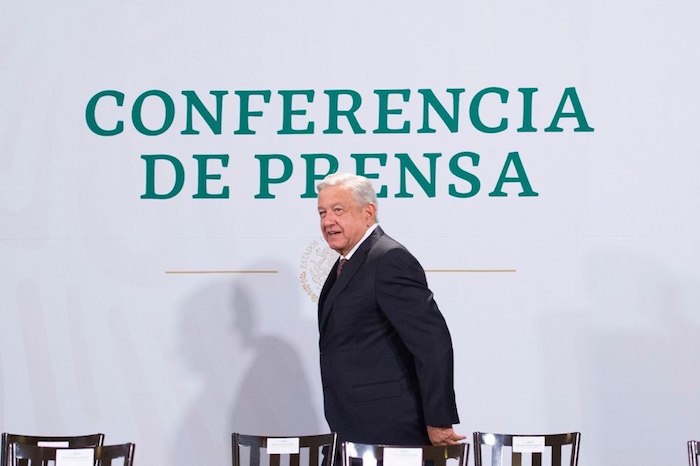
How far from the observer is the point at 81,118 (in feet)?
15.1

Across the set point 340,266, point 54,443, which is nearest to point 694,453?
point 340,266

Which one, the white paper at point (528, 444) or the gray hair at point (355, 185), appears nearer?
the white paper at point (528, 444)

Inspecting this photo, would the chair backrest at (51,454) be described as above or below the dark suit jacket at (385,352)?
below

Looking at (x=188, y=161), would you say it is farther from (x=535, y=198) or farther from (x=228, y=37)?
(x=535, y=198)

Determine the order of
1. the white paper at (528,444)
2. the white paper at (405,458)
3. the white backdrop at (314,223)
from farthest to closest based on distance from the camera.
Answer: the white backdrop at (314,223), the white paper at (528,444), the white paper at (405,458)

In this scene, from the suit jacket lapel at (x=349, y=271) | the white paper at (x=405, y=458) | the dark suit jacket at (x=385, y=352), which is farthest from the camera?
the suit jacket lapel at (x=349, y=271)

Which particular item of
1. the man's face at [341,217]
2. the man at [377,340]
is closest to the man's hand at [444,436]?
the man at [377,340]

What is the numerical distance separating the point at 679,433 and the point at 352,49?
210 centimetres

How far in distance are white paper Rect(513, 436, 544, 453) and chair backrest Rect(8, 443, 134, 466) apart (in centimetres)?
106

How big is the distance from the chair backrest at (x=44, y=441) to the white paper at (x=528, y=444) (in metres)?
1.15

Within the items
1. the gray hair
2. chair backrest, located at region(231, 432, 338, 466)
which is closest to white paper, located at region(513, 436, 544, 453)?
chair backrest, located at region(231, 432, 338, 466)

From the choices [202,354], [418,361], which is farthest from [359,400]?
[202,354]

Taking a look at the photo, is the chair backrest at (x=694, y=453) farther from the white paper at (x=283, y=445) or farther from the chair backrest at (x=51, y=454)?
the chair backrest at (x=51, y=454)

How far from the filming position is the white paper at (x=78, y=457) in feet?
8.55
